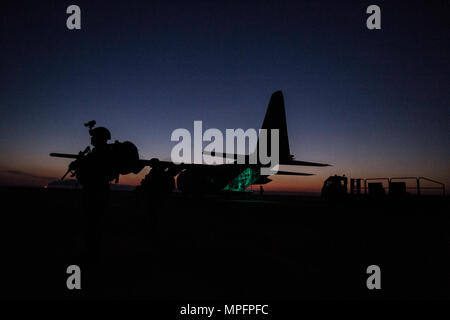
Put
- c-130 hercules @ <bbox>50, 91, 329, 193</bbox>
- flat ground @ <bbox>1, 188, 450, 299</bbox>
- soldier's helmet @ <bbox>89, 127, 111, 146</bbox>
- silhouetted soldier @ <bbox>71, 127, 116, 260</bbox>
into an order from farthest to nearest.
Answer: c-130 hercules @ <bbox>50, 91, 329, 193</bbox> < soldier's helmet @ <bbox>89, 127, 111, 146</bbox> < silhouetted soldier @ <bbox>71, 127, 116, 260</bbox> < flat ground @ <bbox>1, 188, 450, 299</bbox>

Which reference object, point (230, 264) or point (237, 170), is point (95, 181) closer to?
point (230, 264)

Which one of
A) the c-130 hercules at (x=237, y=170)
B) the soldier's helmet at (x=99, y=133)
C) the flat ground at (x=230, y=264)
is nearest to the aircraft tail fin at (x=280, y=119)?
the c-130 hercules at (x=237, y=170)

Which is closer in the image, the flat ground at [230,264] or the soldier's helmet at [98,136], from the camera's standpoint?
the flat ground at [230,264]

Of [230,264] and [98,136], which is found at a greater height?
[98,136]

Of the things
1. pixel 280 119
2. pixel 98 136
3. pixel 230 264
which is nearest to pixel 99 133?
pixel 98 136

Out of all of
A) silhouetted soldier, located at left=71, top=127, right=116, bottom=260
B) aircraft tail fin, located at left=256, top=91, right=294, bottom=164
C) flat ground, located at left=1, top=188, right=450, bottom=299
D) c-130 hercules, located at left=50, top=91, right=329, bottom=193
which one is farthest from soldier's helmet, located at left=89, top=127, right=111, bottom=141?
aircraft tail fin, located at left=256, top=91, right=294, bottom=164

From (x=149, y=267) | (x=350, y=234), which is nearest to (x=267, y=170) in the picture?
(x=350, y=234)

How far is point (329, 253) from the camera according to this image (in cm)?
567

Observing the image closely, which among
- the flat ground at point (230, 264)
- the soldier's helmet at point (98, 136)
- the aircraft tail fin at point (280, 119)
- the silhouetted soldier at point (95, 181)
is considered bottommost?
the flat ground at point (230, 264)

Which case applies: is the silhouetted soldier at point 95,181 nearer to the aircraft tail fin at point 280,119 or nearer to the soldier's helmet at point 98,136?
the soldier's helmet at point 98,136

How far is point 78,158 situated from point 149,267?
221 centimetres

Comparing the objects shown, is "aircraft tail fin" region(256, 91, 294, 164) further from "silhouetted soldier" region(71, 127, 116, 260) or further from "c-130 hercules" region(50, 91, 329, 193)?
"silhouetted soldier" region(71, 127, 116, 260)

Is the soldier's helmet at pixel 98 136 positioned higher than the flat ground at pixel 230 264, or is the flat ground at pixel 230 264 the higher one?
the soldier's helmet at pixel 98 136
